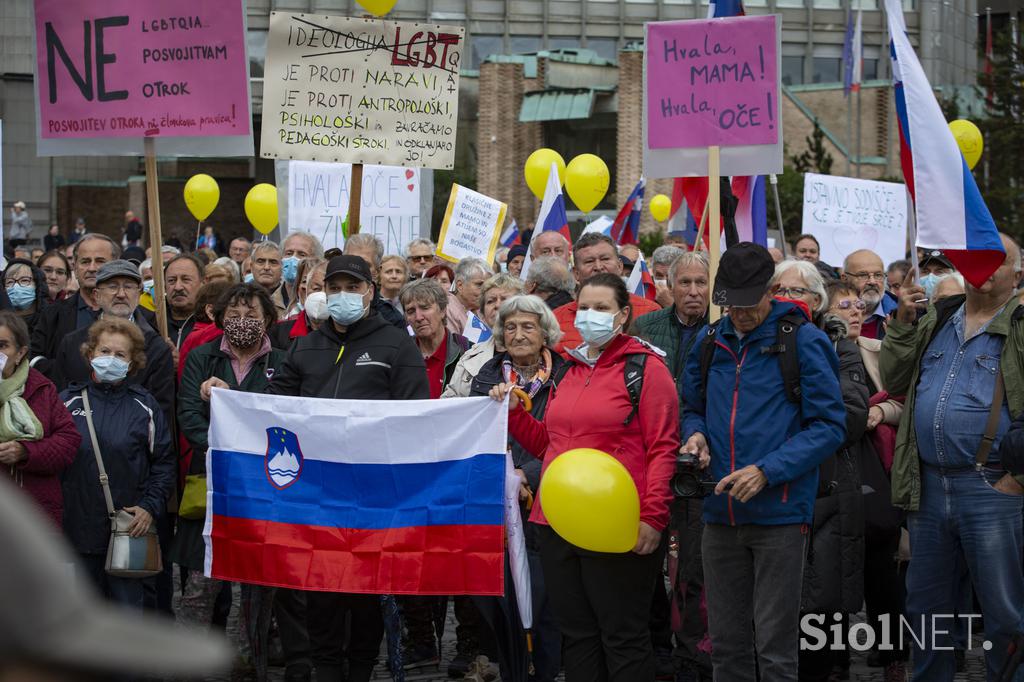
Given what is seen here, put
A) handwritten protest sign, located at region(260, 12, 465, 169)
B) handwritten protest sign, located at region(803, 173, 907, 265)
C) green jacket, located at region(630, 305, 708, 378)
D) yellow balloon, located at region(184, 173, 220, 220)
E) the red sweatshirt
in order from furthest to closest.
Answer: yellow balloon, located at region(184, 173, 220, 220) → handwritten protest sign, located at region(803, 173, 907, 265) → handwritten protest sign, located at region(260, 12, 465, 169) → green jacket, located at region(630, 305, 708, 378) → the red sweatshirt

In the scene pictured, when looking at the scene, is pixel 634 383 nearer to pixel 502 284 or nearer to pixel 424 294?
pixel 424 294

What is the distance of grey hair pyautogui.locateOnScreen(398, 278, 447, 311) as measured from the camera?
744 centimetres

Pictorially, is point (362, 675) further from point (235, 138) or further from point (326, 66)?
point (326, 66)

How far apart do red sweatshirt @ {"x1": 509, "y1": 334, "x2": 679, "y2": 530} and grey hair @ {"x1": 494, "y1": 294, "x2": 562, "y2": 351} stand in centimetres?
78

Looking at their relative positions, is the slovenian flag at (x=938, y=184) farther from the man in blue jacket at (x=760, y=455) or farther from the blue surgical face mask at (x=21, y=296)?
the blue surgical face mask at (x=21, y=296)

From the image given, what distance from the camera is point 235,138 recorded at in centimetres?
770

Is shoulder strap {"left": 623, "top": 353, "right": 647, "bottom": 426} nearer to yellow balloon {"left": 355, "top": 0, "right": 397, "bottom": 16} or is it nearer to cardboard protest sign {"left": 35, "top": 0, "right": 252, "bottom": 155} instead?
cardboard protest sign {"left": 35, "top": 0, "right": 252, "bottom": 155}

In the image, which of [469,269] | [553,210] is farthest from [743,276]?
[553,210]

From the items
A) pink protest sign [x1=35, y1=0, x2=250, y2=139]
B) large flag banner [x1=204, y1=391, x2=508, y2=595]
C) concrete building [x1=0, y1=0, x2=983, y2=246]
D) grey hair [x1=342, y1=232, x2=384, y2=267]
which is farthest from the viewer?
concrete building [x1=0, y1=0, x2=983, y2=246]

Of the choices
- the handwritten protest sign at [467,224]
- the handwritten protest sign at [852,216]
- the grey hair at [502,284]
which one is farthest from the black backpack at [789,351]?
the handwritten protest sign at [852,216]

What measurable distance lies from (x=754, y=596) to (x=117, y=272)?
4.02 m

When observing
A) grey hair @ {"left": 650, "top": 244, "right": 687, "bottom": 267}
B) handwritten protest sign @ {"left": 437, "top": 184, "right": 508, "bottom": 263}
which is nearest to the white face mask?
grey hair @ {"left": 650, "top": 244, "right": 687, "bottom": 267}

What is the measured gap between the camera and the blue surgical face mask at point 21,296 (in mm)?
8805

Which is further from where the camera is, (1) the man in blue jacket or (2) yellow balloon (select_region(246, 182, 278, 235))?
(2) yellow balloon (select_region(246, 182, 278, 235))
